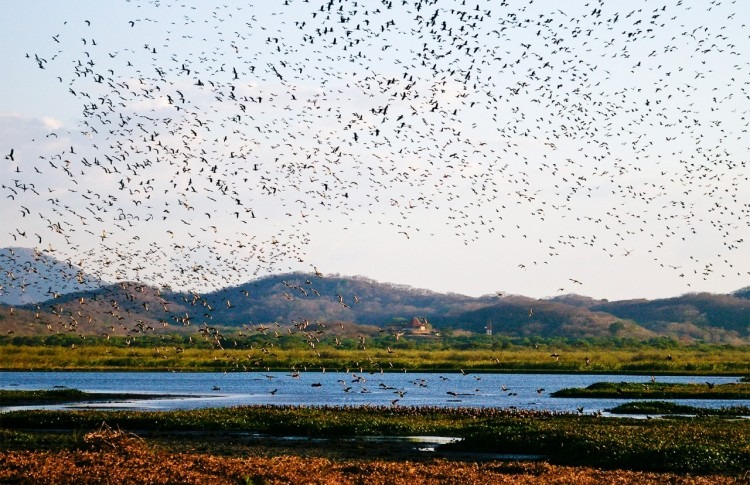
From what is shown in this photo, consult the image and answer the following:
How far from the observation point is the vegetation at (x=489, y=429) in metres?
47.0

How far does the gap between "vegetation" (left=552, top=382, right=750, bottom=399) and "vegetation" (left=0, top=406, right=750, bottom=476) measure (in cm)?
2815

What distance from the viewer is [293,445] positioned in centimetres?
5441

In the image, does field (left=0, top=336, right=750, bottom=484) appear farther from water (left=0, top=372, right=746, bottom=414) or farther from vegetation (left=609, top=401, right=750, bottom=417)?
water (left=0, top=372, right=746, bottom=414)

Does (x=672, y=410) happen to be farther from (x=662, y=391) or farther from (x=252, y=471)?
(x=252, y=471)

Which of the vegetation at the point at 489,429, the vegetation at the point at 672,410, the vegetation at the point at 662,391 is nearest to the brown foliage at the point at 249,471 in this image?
the vegetation at the point at 489,429

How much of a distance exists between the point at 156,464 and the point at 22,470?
4.92 meters

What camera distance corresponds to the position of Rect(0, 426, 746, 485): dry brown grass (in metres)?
36.1

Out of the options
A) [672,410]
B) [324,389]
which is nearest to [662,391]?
[672,410]

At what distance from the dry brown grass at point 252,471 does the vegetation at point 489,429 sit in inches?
132

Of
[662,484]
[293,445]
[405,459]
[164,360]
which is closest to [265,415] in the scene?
[293,445]

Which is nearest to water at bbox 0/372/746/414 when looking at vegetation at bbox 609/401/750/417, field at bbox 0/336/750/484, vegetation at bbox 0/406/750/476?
vegetation at bbox 609/401/750/417

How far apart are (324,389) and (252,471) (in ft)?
257

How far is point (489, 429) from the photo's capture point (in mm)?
57750

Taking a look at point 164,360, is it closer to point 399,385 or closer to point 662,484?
point 399,385
